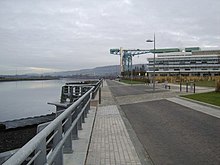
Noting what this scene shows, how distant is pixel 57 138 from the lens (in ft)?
15.0

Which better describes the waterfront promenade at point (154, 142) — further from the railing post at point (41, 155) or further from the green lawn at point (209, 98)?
the green lawn at point (209, 98)

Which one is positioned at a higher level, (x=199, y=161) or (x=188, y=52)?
(x=188, y=52)

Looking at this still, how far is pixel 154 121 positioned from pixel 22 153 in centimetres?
913

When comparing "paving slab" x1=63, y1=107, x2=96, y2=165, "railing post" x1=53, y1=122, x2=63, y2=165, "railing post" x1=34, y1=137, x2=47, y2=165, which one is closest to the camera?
"railing post" x1=34, y1=137, x2=47, y2=165

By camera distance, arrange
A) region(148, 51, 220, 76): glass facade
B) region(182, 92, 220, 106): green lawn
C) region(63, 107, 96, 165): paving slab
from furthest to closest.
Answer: region(148, 51, 220, 76): glass facade, region(182, 92, 220, 106): green lawn, region(63, 107, 96, 165): paving slab

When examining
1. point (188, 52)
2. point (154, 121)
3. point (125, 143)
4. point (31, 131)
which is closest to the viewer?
point (125, 143)

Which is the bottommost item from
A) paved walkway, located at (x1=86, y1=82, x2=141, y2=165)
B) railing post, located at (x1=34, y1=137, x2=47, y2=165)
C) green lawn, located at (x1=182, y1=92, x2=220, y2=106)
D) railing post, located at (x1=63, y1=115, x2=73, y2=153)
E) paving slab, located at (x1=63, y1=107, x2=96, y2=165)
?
green lawn, located at (x1=182, y1=92, x2=220, y2=106)

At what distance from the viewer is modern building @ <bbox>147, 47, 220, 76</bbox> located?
12688 cm

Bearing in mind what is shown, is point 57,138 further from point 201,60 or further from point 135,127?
point 201,60

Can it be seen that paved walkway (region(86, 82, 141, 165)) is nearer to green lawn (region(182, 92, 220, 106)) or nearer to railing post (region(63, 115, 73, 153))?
railing post (region(63, 115, 73, 153))

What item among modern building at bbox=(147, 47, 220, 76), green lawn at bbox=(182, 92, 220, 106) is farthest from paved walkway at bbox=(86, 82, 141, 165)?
modern building at bbox=(147, 47, 220, 76)

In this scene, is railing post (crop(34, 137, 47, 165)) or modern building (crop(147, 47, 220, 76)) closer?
railing post (crop(34, 137, 47, 165))

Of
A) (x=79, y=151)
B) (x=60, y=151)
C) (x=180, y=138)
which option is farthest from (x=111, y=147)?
(x=60, y=151)

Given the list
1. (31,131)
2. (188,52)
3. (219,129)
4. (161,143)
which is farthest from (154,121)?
(188,52)
